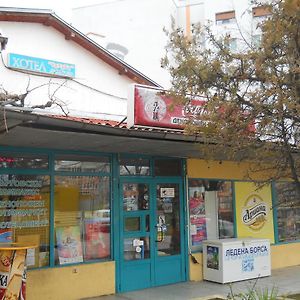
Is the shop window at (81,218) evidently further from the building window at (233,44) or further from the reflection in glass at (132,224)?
the building window at (233,44)

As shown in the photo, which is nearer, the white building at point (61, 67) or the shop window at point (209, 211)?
the shop window at point (209, 211)

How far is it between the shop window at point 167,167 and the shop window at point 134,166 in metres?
0.24

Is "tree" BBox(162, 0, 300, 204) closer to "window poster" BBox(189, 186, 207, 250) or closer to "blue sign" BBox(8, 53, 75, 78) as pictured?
"window poster" BBox(189, 186, 207, 250)

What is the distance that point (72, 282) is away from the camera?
870 cm

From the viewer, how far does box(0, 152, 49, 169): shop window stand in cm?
823

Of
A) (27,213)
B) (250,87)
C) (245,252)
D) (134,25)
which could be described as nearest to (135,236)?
(27,213)

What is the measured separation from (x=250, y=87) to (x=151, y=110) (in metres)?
2.13

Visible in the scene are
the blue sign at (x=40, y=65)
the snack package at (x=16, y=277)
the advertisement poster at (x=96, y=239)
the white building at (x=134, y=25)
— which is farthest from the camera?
the white building at (x=134, y=25)

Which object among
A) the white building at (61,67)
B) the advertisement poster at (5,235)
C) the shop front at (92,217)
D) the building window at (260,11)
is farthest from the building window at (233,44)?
the white building at (61,67)

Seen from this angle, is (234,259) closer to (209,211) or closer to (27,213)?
(209,211)

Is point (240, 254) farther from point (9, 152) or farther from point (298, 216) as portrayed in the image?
point (9, 152)

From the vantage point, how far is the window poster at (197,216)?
10.8 metres


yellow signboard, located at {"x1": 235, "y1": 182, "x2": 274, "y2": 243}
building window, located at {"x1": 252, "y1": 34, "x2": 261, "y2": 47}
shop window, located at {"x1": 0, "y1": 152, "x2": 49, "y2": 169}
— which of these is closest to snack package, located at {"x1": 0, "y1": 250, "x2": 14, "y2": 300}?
shop window, located at {"x1": 0, "y1": 152, "x2": 49, "y2": 169}

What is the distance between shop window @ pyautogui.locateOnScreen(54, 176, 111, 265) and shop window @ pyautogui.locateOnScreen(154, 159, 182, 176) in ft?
4.19
